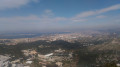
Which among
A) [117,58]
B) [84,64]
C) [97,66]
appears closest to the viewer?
[97,66]

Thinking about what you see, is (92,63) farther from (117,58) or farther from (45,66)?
(45,66)

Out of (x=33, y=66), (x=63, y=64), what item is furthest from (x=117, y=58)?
(x=33, y=66)

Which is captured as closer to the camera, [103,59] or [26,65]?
[26,65]

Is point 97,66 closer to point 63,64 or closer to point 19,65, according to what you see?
point 63,64

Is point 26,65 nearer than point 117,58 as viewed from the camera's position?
Yes

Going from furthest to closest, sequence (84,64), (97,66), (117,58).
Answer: (117,58)
(84,64)
(97,66)

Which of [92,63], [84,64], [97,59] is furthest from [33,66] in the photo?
[97,59]

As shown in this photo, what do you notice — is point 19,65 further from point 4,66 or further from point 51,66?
point 51,66

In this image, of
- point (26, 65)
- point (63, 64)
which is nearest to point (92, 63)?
point (63, 64)
